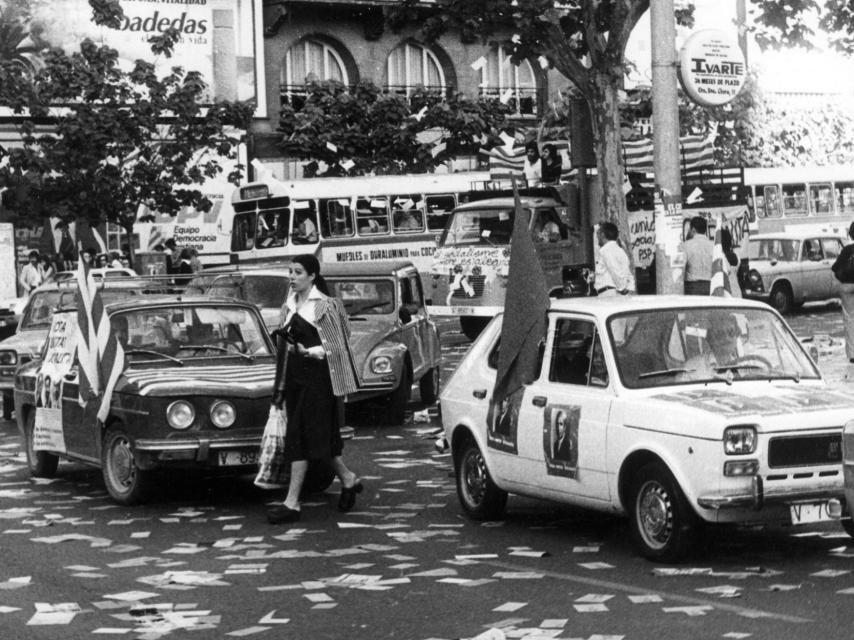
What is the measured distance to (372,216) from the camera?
35906 mm

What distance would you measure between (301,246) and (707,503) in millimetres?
26123

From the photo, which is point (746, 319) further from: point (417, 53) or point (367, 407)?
point (417, 53)

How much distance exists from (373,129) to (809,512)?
36891 millimetres

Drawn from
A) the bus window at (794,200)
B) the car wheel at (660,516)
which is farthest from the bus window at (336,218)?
the car wheel at (660,516)

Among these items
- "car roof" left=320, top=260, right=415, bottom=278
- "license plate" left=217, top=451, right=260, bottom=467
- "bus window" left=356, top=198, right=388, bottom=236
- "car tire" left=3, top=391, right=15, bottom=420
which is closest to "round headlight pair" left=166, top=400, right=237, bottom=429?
"license plate" left=217, top=451, right=260, bottom=467

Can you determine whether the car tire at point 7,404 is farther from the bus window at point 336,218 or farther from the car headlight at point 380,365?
the bus window at point 336,218

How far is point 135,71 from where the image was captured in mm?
37719

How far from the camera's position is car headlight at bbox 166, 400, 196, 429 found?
38.4 ft

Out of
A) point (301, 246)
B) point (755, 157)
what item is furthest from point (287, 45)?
point (755, 157)

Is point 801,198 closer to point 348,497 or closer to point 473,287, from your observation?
point 473,287

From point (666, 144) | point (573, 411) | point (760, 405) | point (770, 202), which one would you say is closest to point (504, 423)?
point (573, 411)

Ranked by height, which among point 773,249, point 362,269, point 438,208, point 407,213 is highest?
point 438,208

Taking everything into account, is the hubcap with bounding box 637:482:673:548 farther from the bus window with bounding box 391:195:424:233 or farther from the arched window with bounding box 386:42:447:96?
the arched window with bounding box 386:42:447:96

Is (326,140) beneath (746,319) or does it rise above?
above
